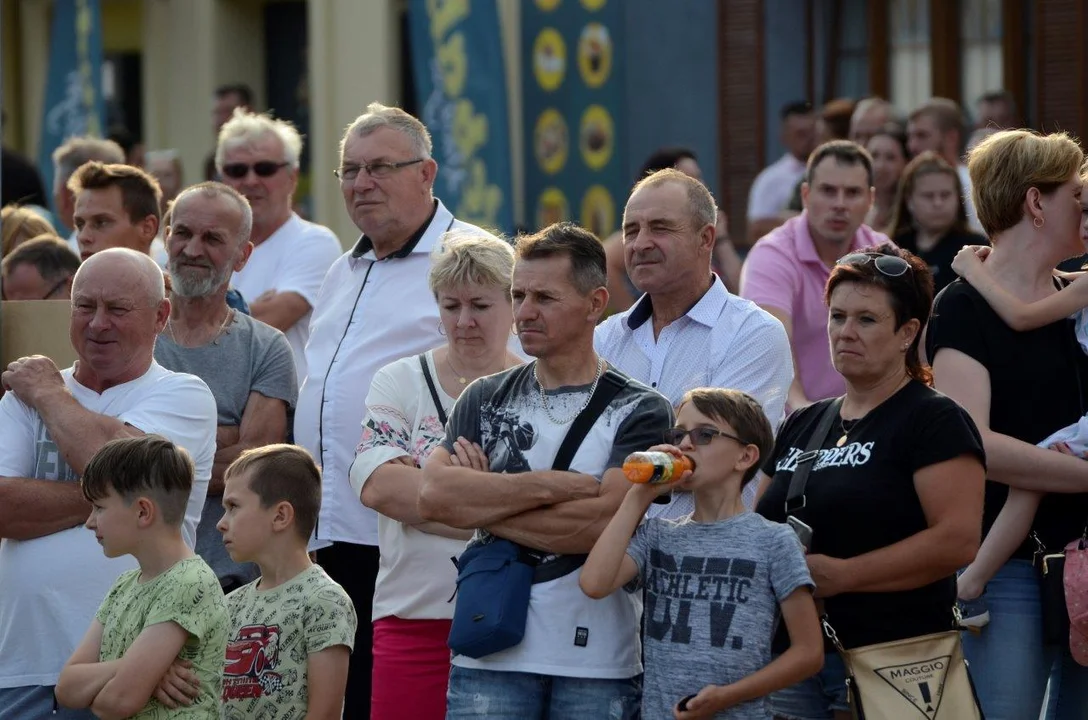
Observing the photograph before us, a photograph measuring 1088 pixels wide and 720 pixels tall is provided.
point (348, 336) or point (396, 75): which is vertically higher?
point (396, 75)

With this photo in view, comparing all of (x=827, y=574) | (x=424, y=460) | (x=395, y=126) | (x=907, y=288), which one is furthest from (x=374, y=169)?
(x=827, y=574)

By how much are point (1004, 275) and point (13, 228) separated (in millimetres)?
4624

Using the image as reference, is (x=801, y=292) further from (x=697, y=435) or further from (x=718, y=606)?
(x=718, y=606)

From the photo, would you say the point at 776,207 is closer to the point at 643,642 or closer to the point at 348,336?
the point at 348,336

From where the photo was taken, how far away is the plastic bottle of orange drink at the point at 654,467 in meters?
4.23

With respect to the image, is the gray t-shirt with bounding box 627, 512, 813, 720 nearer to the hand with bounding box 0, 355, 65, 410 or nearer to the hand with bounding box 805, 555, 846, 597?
the hand with bounding box 805, 555, 846, 597

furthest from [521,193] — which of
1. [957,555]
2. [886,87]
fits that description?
[957,555]

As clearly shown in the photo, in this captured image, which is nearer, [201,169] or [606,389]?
[606,389]

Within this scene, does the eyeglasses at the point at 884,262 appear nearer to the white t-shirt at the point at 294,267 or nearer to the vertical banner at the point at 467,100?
the white t-shirt at the point at 294,267

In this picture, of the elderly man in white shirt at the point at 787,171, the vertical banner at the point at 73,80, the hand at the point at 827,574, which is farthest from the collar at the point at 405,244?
the vertical banner at the point at 73,80

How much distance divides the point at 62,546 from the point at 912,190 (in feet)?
14.6

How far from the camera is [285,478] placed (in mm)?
4859

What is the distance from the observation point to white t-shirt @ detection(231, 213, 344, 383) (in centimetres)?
716

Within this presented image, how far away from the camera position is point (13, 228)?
25.9ft
